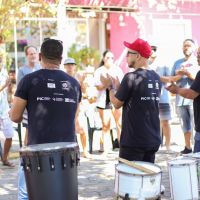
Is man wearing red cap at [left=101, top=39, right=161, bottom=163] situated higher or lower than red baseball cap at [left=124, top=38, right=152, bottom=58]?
lower

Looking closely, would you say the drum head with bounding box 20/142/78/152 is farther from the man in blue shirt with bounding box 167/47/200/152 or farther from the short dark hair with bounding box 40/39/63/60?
the man in blue shirt with bounding box 167/47/200/152

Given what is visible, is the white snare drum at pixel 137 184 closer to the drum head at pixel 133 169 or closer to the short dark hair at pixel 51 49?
the drum head at pixel 133 169

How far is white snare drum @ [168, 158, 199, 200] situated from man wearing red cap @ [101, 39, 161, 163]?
1.27ft

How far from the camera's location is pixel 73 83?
4.83 meters

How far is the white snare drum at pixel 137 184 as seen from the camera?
14.9 ft

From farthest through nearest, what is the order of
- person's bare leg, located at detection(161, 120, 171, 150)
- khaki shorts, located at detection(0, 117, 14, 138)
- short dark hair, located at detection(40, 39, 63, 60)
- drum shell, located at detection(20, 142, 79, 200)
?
1. person's bare leg, located at detection(161, 120, 171, 150)
2. khaki shorts, located at detection(0, 117, 14, 138)
3. short dark hair, located at detection(40, 39, 63, 60)
4. drum shell, located at detection(20, 142, 79, 200)

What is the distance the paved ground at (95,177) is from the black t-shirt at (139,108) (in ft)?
3.76

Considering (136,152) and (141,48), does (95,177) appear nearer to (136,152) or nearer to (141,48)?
(136,152)

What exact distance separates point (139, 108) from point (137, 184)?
3.54 feet

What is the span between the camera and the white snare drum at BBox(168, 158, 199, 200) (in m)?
5.15

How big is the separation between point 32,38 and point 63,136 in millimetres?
12255

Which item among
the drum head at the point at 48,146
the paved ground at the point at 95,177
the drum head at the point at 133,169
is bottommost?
the paved ground at the point at 95,177

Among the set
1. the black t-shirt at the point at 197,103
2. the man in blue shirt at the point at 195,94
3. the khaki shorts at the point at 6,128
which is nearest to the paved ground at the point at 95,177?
the khaki shorts at the point at 6,128

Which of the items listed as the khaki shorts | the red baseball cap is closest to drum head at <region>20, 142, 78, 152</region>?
the red baseball cap
